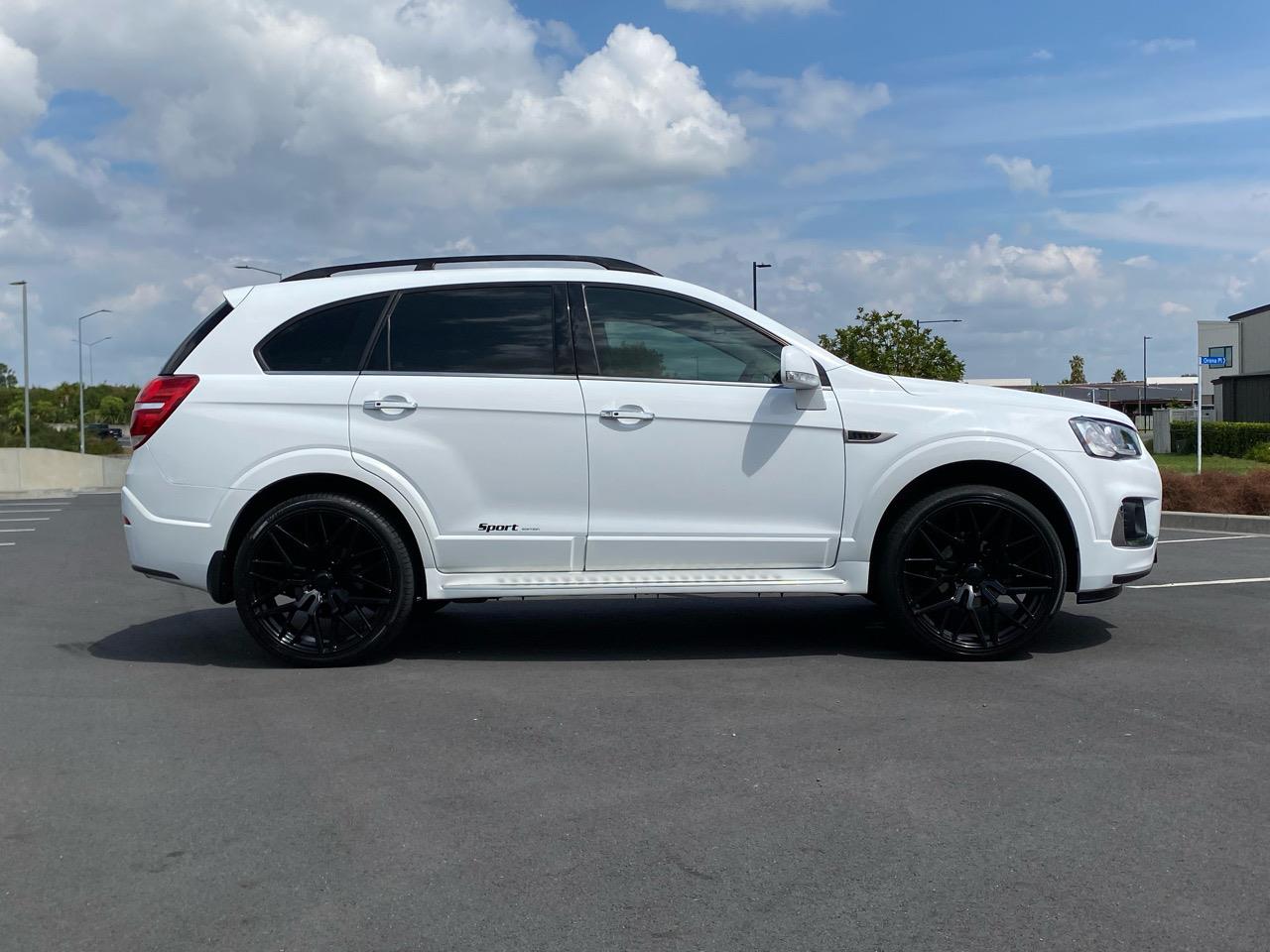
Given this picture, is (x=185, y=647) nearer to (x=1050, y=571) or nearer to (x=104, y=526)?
Result: (x=1050, y=571)

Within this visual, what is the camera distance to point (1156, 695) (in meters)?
5.46

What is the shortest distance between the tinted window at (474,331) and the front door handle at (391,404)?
0.59 ft

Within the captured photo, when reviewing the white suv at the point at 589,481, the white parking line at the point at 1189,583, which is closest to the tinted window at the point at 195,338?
the white suv at the point at 589,481

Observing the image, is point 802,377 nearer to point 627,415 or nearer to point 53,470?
point 627,415

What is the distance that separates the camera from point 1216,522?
45.8 ft

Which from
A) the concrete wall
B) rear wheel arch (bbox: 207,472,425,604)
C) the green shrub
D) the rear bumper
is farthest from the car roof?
the concrete wall

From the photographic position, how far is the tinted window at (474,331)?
20.7 feet

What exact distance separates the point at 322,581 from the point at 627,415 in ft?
5.57

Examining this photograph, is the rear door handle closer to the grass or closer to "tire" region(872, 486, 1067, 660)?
"tire" region(872, 486, 1067, 660)

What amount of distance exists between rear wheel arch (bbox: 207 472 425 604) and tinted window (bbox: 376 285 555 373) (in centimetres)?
63

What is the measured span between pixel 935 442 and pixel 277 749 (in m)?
3.37

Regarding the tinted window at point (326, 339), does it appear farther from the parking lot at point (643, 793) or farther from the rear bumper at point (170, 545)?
the parking lot at point (643, 793)

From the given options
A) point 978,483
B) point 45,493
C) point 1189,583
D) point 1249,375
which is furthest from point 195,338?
point 1249,375

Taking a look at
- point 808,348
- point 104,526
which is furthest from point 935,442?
point 104,526
